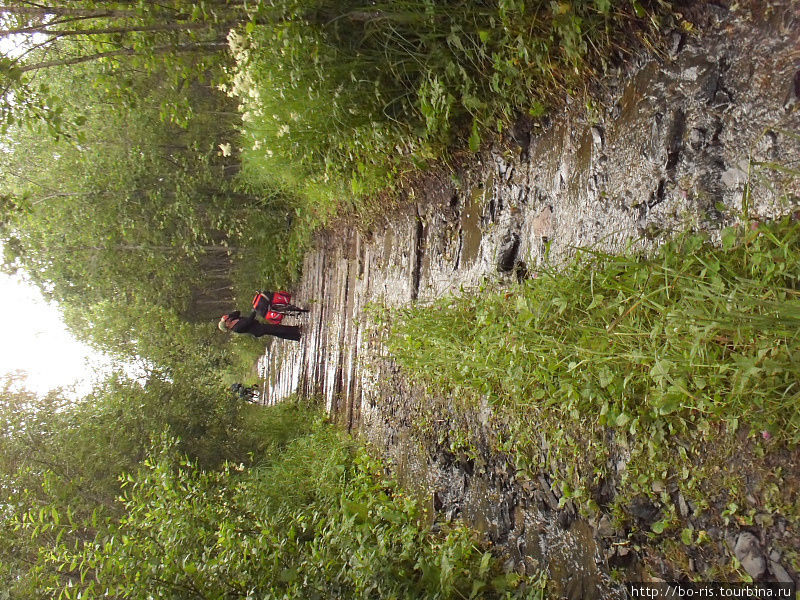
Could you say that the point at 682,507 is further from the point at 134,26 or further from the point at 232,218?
the point at 232,218

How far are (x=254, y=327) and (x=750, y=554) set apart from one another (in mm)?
7470

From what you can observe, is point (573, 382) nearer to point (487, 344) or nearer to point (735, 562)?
point (487, 344)

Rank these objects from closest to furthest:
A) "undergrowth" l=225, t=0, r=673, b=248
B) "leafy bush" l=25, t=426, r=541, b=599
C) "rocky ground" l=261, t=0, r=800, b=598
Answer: "rocky ground" l=261, t=0, r=800, b=598
"undergrowth" l=225, t=0, r=673, b=248
"leafy bush" l=25, t=426, r=541, b=599

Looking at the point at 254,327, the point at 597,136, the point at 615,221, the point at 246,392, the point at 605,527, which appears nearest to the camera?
the point at 605,527

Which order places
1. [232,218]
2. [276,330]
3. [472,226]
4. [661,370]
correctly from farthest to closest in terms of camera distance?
1. [232,218]
2. [276,330]
3. [472,226]
4. [661,370]

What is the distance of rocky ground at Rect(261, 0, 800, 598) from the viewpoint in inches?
→ 94.9

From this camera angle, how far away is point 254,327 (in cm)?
871

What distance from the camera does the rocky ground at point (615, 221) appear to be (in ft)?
7.91

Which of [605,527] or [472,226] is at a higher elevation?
[472,226]

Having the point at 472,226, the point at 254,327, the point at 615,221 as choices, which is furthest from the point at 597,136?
the point at 254,327

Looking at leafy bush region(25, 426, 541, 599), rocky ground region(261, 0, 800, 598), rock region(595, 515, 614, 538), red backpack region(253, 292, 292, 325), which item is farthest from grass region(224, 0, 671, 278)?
red backpack region(253, 292, 292, 325)

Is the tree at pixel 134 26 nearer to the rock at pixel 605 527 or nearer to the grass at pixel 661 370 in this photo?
the grass at pixel 661 370

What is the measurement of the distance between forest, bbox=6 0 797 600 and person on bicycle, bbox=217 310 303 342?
1.19m

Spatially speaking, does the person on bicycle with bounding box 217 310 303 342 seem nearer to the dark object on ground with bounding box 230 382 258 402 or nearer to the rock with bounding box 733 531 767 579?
the dark object on ground with bounding box 230 382 258 402
